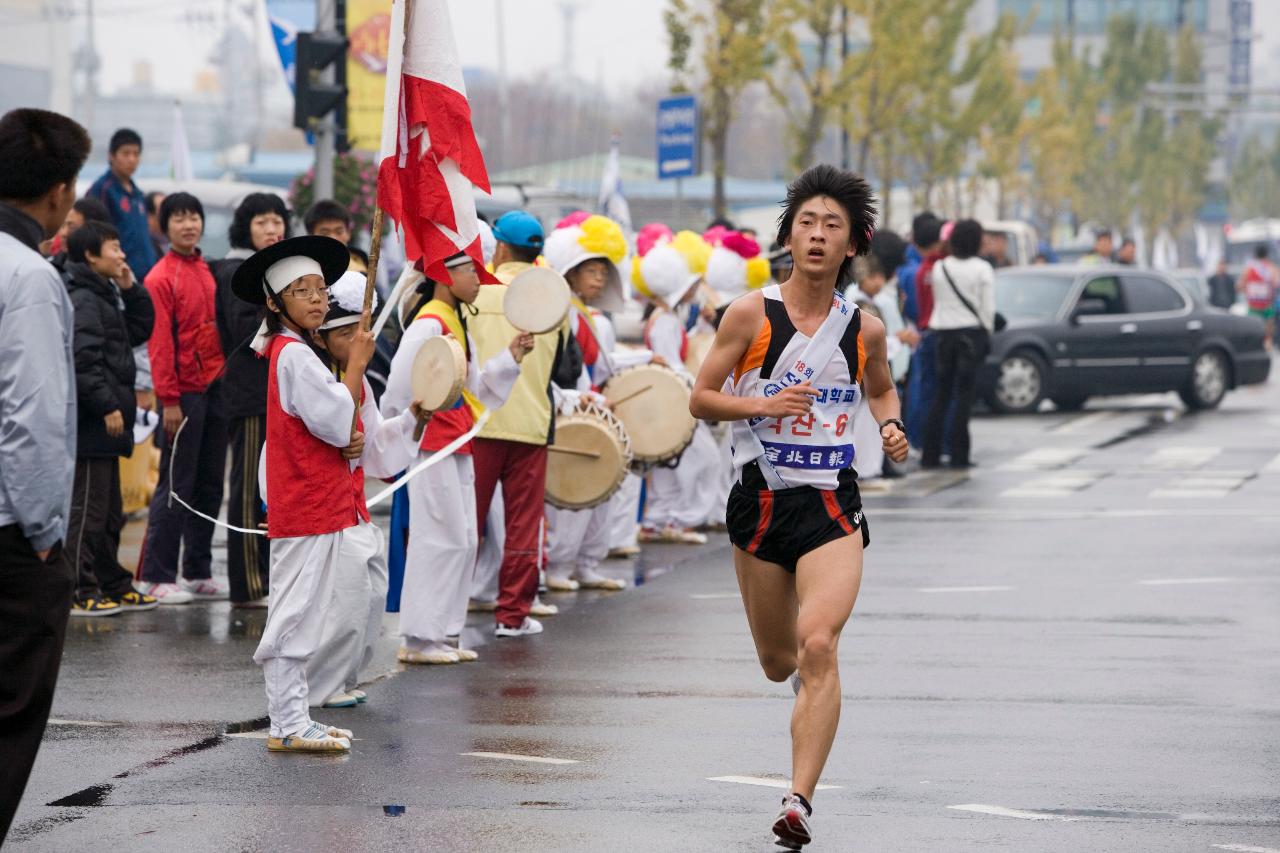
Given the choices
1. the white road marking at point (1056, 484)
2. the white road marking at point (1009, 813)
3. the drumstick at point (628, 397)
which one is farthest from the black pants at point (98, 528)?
the white road marking at point (1056, 484)

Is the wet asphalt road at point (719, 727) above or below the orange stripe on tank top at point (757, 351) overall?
below

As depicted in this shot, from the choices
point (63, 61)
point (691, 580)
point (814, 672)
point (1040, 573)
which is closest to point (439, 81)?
point (814, 672)

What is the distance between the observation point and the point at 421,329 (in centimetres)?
896

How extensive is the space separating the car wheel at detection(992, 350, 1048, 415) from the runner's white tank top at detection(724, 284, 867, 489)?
18205 mm

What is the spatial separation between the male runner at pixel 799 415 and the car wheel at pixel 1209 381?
19727mm

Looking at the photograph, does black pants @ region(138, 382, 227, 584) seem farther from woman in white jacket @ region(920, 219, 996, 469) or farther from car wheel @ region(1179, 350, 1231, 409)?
car wheel @ region(1179, 350, 1231, 409)

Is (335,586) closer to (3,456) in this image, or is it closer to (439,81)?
(439,81)

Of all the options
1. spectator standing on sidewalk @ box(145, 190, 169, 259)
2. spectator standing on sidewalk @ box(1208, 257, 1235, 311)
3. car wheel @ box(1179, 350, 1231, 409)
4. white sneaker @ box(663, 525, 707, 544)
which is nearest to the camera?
white sneaker @ box(663, 525, 707, 544)

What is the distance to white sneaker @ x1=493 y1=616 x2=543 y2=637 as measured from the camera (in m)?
10.2

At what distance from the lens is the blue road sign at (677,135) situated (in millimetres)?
27047

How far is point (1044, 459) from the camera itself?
1995cm

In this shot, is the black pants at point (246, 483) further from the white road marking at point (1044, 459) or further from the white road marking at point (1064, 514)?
the white road marking at point (1044, 459)

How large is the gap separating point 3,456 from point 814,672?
2.41m

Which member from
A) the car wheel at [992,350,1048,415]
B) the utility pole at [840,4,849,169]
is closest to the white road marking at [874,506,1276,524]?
the car wheel at [992,350,1048,415]
